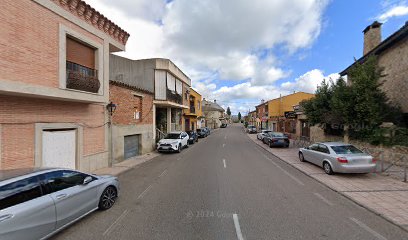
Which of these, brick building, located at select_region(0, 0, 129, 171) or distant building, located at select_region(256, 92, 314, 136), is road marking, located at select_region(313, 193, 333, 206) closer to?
brick building, located at select_region(0, 0, 129, 171)

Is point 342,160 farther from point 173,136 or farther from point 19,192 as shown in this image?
point 173,136

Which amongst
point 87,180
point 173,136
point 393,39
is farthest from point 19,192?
point 393,39

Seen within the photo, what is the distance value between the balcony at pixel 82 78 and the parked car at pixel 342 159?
10827 millimetres

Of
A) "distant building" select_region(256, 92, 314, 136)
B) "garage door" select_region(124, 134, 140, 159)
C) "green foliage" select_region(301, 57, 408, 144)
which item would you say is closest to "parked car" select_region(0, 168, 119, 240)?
"garage door" select_region(124, 134, 140, 159)

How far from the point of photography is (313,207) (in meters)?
5.57

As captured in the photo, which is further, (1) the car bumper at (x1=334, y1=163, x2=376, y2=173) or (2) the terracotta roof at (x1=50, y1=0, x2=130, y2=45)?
(2) the terracotta roof at (x1=50, y1=0, x2=130, y2=45)

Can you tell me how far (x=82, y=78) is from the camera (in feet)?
29.0

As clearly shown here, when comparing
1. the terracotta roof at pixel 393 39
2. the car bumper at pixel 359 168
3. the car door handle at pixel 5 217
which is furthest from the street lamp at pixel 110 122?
the terracotta roof at pixel 393 39

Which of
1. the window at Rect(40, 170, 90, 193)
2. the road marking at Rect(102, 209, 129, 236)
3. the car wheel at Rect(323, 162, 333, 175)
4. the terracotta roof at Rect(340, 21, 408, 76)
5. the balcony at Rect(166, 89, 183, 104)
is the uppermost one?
the terracotta roof at Rect(340, 21, 408, 76)

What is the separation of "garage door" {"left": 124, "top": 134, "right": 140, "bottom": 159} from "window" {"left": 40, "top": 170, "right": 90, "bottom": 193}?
890cm

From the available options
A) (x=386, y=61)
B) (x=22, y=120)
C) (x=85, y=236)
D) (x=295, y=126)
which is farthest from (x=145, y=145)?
(x=295, y=126)

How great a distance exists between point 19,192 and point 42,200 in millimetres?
385

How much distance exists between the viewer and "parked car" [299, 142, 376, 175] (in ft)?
27.1

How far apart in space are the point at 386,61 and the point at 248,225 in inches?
676
